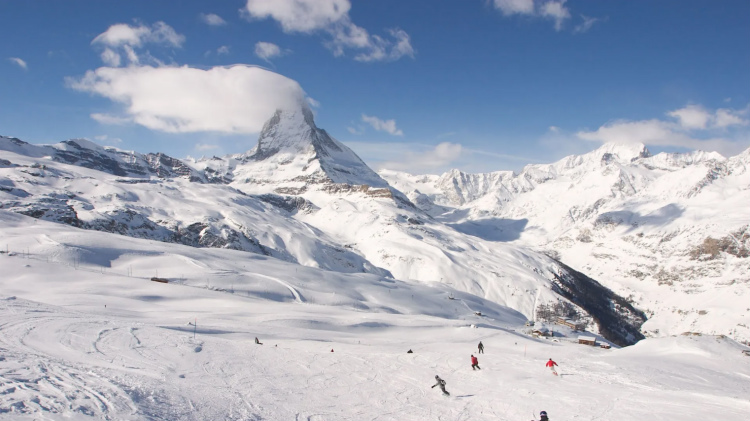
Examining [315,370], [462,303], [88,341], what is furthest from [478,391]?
[462,303]

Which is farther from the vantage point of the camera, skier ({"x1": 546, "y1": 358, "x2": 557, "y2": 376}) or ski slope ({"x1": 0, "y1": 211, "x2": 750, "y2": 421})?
skier ({"x1": 546, "y1": 358, "x2": 557, "y2": 376})

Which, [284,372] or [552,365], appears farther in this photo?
[552,365]

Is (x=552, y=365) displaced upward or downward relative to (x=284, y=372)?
upward

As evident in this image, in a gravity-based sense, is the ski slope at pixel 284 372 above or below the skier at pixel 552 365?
below

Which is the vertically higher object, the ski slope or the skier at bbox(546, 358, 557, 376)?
the skier at bbox(546, 358, 557, 376)

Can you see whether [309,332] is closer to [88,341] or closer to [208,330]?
[208,330]

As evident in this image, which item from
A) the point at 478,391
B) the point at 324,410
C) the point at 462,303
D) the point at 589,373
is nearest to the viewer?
the point at 324,410

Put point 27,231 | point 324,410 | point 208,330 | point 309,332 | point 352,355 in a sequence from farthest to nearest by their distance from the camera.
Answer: point 27,231
point 309,332
point 208,330
point 352,355
point 324,410

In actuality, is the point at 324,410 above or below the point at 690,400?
below

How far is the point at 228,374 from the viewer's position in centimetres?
2141

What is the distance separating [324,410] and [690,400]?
17.9 meters

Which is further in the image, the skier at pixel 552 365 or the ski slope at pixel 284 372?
the skier at pixel 552 365

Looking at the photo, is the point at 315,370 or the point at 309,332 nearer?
the point at 315,370

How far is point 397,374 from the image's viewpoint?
25.9m
